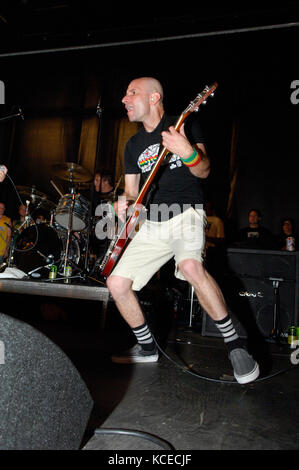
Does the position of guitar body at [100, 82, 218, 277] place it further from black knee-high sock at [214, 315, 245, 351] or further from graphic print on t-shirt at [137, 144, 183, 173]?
black knee-high sock at [214, 315, 245, 351]

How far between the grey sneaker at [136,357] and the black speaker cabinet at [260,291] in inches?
55.9

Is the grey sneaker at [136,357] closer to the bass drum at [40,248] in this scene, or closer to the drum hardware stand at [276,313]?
the drum hardware stand at [276,313]

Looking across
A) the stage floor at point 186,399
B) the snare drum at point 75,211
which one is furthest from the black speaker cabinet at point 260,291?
the snare drum at point 75,211

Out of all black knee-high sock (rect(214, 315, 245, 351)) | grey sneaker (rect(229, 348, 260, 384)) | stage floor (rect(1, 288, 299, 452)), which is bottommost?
stage floor (rect(1, 288, 299, 452))

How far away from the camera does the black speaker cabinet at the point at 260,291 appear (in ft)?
11.9

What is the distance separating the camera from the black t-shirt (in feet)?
7.64

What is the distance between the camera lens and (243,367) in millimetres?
1944

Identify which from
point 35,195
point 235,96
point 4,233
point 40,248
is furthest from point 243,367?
point 235,96

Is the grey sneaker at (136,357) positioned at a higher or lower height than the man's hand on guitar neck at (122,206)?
lower

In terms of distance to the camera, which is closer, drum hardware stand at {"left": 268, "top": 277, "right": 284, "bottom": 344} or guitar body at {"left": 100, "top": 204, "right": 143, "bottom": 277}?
guitar body at {"left": 100, "top": 204, "right": 143, "bottom": 277}

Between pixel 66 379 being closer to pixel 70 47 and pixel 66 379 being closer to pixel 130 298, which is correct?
pixel 130 298

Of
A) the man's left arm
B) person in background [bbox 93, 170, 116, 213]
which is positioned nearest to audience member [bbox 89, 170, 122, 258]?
person in background [bbox 93, 170, 116, 213]

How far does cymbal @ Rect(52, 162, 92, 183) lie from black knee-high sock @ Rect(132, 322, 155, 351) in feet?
12.7
